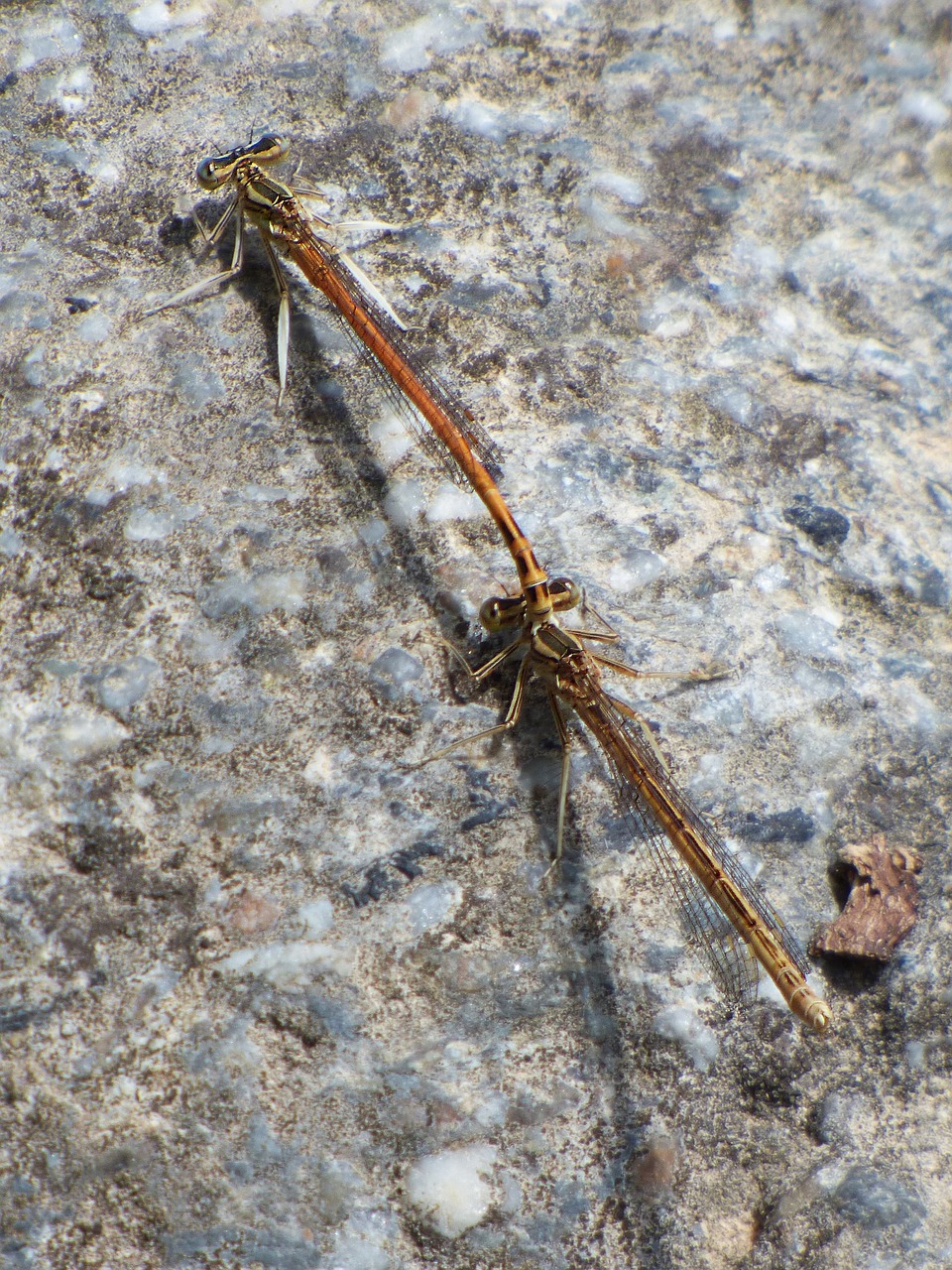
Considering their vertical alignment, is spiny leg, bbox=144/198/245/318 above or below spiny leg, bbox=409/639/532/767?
above

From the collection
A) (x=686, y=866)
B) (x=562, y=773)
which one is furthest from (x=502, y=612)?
(x=686, y=866)

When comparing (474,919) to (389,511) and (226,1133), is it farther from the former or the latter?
(389,511)

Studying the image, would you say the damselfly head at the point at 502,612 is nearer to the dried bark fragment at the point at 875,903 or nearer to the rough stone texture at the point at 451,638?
the rough stone texture at the point at 451,638

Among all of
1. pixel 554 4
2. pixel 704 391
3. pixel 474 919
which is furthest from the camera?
pixel 554 4

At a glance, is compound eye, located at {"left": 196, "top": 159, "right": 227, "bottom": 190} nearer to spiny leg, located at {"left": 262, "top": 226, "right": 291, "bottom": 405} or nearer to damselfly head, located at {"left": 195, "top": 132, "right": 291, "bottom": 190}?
damselfly head, located at {"left": 195, "top": 132, "right": 291, "bottom": 190}

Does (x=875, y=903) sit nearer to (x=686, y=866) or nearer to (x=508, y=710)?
(x=686, y=866)

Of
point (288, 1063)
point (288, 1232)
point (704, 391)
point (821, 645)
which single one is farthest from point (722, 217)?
point (288, 1232)

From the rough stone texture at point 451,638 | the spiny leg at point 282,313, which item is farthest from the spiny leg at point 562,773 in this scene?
the spiny leg at point 282,313

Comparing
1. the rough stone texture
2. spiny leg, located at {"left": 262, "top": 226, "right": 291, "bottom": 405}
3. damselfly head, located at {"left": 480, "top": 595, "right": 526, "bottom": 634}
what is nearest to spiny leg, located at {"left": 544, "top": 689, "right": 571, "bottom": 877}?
the rough stone texture
